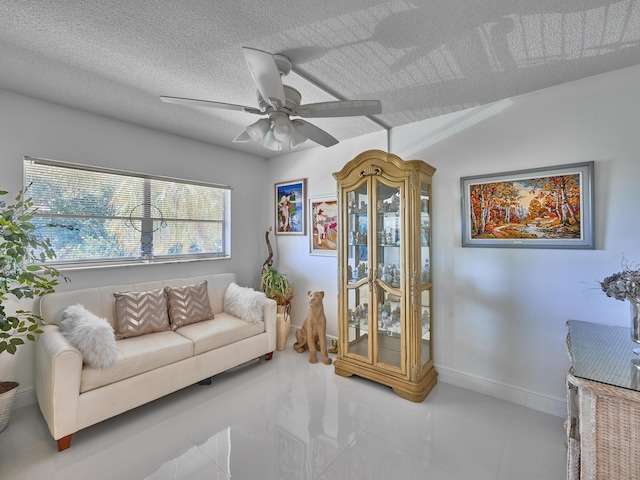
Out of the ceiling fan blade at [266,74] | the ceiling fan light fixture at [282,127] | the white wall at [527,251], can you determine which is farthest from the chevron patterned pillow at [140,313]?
the white wall at [527,251]

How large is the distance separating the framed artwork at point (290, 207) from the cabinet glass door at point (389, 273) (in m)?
1.45

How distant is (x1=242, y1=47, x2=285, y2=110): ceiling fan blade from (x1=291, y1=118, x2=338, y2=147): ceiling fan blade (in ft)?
0.85

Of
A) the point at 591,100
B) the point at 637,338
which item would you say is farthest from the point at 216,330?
the point at 591,100

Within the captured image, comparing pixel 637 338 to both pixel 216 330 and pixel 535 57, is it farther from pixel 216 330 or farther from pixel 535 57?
pixel 216 330

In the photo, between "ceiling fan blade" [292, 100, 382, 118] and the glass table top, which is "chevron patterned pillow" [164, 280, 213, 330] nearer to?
"ceiling fan blade" [292, 100, 382, 118]

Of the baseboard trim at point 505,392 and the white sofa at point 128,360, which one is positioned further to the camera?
the baseboard trim at point 505,392

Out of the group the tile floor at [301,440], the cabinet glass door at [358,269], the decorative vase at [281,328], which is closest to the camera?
the tile floor at [301,440]

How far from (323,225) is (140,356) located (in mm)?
2304

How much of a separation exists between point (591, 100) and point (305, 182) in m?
2.78

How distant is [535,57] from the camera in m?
1.81

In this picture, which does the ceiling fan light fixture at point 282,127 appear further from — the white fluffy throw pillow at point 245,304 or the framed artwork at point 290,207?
the framed artwork at point 290,207

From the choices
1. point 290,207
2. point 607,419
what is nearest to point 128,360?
point 290,207

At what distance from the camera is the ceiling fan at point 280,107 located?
140cm

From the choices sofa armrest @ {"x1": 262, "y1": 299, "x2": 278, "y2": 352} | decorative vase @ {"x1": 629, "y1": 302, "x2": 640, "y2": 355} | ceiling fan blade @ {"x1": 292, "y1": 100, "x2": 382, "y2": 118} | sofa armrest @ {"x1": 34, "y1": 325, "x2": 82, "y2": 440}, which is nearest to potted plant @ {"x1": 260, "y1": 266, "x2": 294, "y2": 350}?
sofa armrest @ {"x1": 262, "y1": 299, "x2": 278, "y2": 352}
